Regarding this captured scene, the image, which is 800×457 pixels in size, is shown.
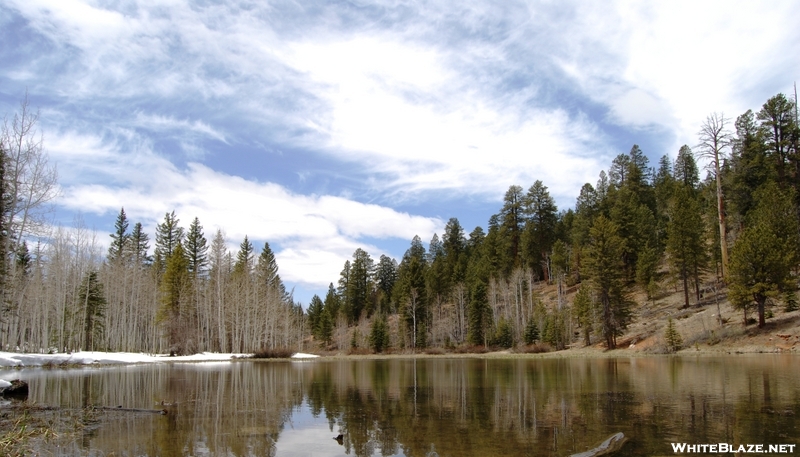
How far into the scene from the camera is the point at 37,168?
2866cm

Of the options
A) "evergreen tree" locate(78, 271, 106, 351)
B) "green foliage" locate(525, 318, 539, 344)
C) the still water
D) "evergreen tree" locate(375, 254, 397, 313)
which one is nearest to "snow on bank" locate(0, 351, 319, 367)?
"evergreen tree" locate(78, 271, 106, 351)

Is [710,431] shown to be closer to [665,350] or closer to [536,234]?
[665,350]

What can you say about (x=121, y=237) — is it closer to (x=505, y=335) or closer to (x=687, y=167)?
(x=505, y=335)

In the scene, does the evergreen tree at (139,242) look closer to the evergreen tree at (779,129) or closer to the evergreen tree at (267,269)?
the evergreen tree at (267,269)

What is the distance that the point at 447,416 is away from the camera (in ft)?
51.4

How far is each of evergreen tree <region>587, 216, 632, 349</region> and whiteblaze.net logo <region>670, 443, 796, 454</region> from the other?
1692 inches

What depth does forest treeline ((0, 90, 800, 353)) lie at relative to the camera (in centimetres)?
4334

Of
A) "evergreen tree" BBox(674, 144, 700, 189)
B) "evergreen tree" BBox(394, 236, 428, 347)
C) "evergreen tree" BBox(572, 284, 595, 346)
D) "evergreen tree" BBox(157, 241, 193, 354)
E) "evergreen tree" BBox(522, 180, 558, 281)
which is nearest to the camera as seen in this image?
"evergreen tree" BBox(572, 284, 595, 346)

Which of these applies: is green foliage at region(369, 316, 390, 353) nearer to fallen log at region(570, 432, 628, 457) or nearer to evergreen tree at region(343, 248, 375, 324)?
evergreen tree at region(343, 248, 375, 324)

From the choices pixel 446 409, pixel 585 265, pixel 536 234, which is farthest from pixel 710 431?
pixel 536 234

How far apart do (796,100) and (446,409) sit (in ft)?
212

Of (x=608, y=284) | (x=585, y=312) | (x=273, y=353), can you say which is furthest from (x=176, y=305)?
(x=608, y=284)

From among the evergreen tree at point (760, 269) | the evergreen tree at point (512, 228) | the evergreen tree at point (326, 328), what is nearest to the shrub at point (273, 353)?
the evergreen tree at point (326, 328)

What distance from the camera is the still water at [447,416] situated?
11445 mm
